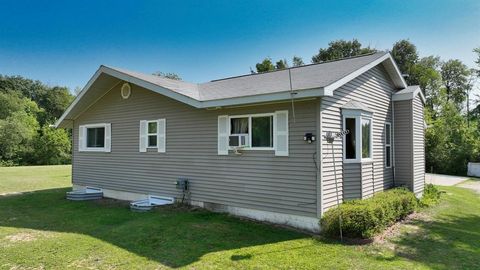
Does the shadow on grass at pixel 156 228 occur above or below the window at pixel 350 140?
below

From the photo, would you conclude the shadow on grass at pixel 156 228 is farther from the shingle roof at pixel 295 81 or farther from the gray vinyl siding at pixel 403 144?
the gray vinyl siding at pixel 403 144

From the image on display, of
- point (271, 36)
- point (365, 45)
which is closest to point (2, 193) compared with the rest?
point (271, 36)

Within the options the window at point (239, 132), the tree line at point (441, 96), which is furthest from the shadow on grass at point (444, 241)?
the tree line at point (441, 96)

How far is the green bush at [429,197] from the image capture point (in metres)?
10.3

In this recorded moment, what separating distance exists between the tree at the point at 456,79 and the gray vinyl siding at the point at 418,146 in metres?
35.3

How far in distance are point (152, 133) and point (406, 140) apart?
819 cm

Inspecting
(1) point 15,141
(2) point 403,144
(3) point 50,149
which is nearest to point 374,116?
(2) point 403,144

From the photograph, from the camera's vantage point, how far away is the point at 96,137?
1252 cm

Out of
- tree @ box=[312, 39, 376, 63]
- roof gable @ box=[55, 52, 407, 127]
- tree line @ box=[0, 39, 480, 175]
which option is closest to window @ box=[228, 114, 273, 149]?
roof gable @ box=[55, 52, 407, 127]

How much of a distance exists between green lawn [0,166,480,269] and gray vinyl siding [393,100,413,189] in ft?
4.97

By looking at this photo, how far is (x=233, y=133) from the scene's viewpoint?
27.0ft

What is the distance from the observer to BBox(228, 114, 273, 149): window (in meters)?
7.66

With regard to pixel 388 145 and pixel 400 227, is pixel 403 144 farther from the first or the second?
pixel 400 227

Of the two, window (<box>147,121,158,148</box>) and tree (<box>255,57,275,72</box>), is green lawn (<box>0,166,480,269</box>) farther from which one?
tree (<box>255,57,275,72</box>)
